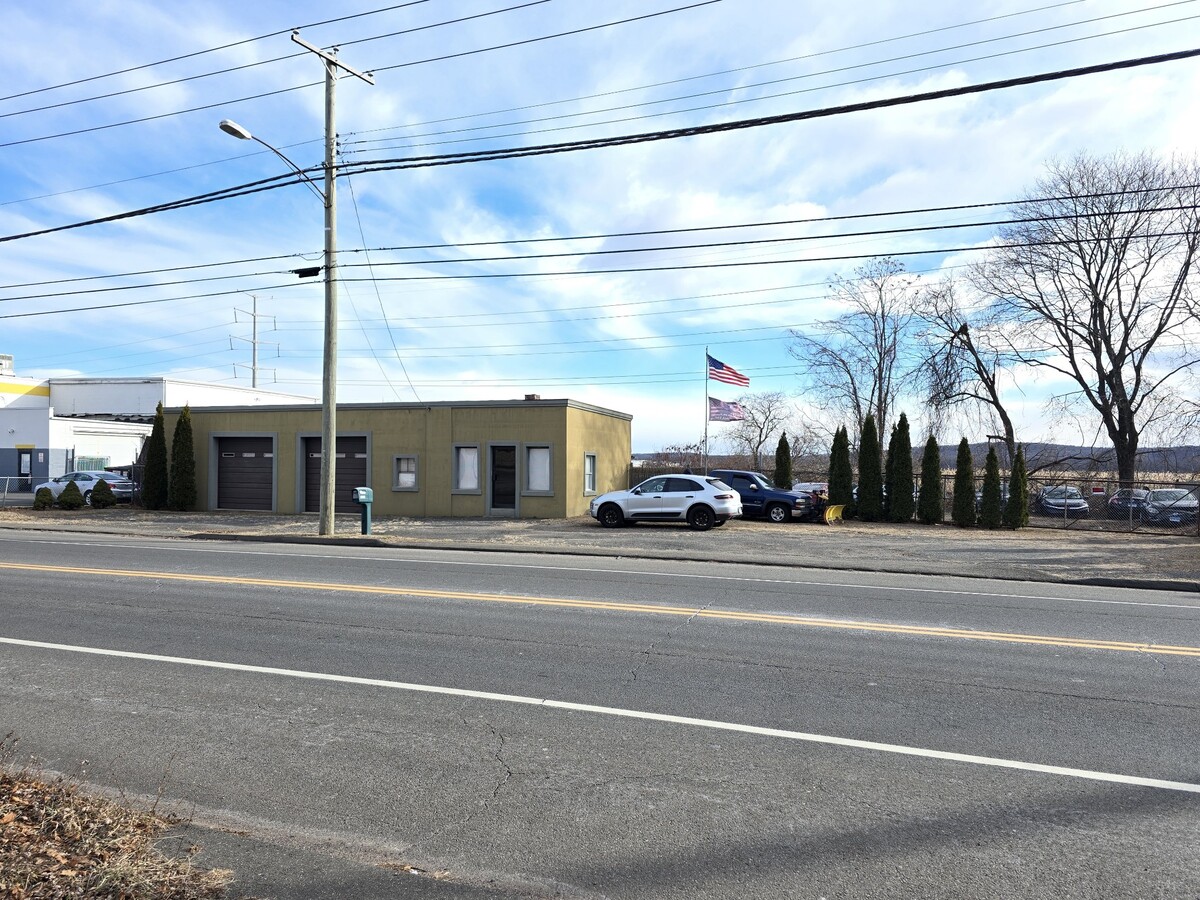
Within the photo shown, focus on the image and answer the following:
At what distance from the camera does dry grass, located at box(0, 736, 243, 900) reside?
120 inches

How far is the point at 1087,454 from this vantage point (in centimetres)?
3888

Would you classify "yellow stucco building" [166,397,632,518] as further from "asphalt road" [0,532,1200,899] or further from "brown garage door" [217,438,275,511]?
"asphalt road" [0,532,1200,899]

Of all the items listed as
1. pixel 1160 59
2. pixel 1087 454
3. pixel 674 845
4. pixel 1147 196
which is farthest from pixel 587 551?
pixel 1087 454

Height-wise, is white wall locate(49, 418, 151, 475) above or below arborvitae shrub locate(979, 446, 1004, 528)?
above

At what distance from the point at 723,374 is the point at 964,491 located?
9.26 m

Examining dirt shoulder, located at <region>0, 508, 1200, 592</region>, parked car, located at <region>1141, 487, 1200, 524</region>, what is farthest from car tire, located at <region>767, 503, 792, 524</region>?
parked car, located at <region>1141, 487, 1200, 524</region>

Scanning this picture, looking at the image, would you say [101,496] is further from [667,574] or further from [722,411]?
[667,574]

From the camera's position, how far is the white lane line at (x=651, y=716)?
181 inches

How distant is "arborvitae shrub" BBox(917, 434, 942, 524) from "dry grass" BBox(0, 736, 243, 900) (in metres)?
26.9

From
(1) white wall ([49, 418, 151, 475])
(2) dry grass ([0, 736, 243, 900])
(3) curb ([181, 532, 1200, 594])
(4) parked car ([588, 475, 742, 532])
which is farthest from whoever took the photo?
(1) white wall ([49, 418, 151, 475])

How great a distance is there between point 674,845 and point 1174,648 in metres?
6.58

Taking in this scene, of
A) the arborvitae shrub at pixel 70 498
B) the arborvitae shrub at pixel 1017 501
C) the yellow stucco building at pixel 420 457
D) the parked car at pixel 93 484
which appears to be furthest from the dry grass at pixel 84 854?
the parked car at pixel 93 484

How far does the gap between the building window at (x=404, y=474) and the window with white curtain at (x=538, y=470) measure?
3.88 metres

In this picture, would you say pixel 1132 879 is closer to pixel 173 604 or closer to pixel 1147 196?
pixel 173 604
